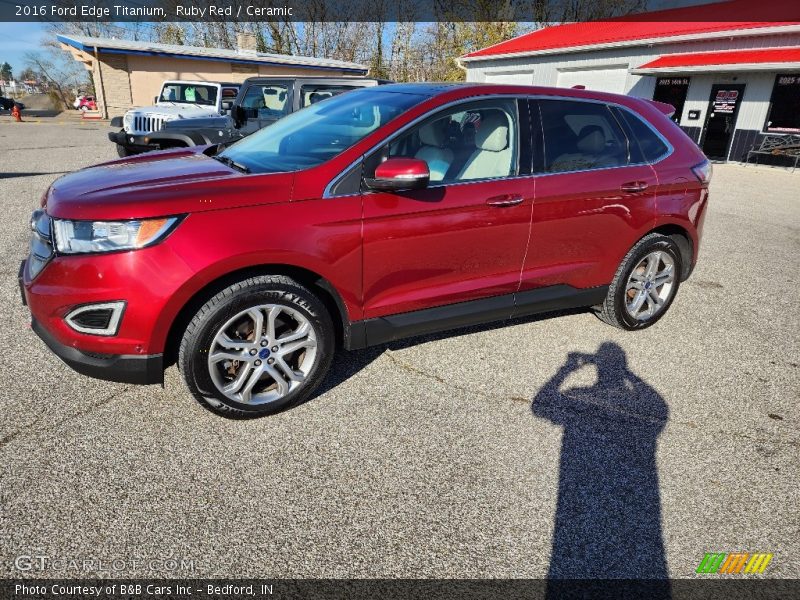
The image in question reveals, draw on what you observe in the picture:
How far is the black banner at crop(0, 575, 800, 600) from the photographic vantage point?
194 centimetres

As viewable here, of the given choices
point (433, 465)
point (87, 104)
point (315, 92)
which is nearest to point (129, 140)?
point (315, 92)

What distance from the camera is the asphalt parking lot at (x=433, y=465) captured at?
2.17 meters

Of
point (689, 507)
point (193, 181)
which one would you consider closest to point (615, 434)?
point (689, 507)

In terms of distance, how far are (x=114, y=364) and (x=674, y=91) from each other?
2186cm

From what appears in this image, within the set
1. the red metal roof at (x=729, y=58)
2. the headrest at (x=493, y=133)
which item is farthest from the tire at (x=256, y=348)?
the red metal roof at (x=729, y=58)

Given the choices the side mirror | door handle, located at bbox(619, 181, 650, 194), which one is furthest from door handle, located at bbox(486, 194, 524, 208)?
door handle, located at bbox(619, 181, 650, 194)

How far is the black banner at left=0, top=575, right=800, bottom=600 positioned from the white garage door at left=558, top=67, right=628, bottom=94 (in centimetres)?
2218

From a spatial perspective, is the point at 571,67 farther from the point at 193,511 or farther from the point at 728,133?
the point at 193,511

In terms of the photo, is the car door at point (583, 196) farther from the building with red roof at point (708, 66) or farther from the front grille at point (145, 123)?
the building with red roof at point (708, 66)

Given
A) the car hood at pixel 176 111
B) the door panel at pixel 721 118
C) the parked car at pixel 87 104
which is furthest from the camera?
the parked car at pixel 87 104

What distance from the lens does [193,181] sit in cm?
280

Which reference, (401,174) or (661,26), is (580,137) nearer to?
(401,174)

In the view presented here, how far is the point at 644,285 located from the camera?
4262 millimetres

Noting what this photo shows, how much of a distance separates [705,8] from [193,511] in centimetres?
3038
